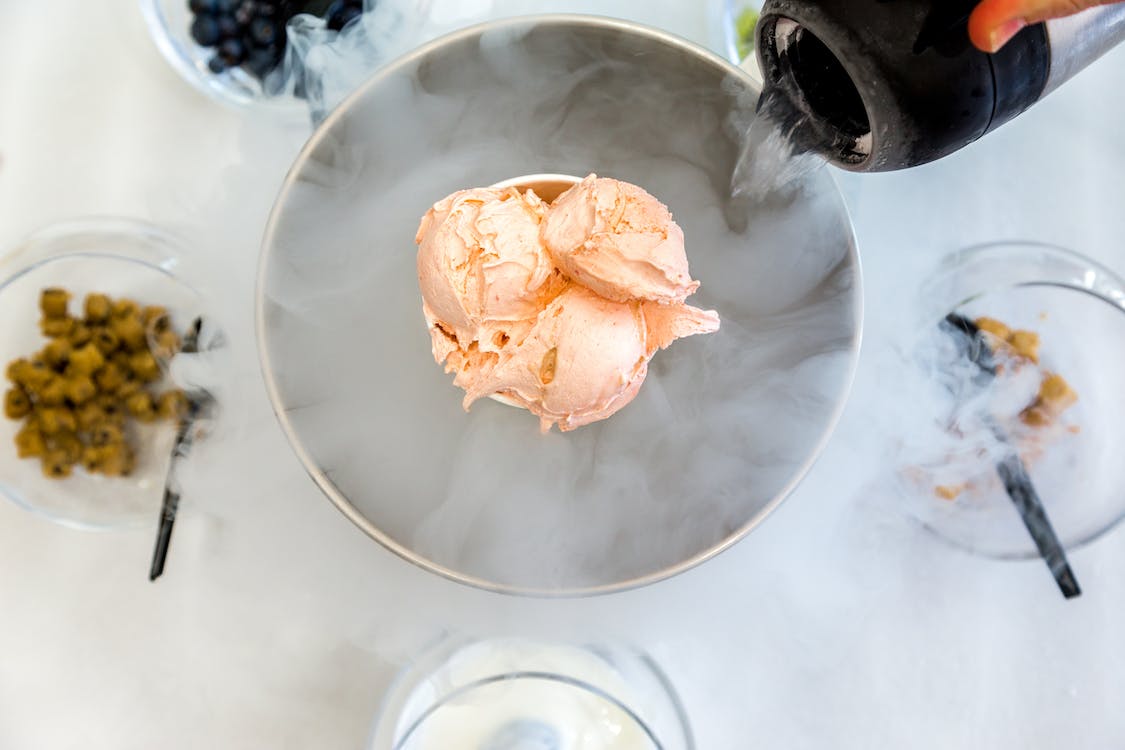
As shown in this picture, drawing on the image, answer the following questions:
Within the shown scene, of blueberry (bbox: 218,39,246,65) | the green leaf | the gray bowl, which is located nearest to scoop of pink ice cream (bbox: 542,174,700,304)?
the gray bowl

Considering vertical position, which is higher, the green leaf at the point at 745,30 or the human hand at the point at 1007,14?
the human hand at the point at 1007,14

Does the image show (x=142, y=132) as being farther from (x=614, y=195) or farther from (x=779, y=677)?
(x=779, y=677)

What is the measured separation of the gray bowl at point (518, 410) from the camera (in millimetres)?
635

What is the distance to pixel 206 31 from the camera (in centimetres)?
73

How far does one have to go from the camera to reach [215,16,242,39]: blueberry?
2.39ft

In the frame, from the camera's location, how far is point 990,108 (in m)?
0.44

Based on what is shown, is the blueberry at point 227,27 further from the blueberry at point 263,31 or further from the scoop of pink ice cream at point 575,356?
the scoop of pink ice cream at point 575,356

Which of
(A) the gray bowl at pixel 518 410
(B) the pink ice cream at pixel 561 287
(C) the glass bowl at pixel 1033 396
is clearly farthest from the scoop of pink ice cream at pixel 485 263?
(C) the glass bowl at pixel 1033 396

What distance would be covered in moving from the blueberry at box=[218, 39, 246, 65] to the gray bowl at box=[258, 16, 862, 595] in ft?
0.62

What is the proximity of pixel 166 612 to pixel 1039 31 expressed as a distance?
34.2 inches

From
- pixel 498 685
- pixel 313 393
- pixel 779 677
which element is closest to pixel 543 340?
pixel 313 393

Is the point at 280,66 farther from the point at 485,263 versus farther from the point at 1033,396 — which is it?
the point at 1033,396

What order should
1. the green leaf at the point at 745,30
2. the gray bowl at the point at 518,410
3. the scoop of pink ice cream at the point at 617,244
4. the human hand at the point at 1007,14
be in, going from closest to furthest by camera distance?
the human hand at the point at 1007,14 < the scoop of pink ice cream at the point at 617,244 < the gray bowl at the point at 518,410 < the green leaf at the point at 745,30

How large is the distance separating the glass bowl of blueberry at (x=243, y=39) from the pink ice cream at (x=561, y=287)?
30 centimetres
